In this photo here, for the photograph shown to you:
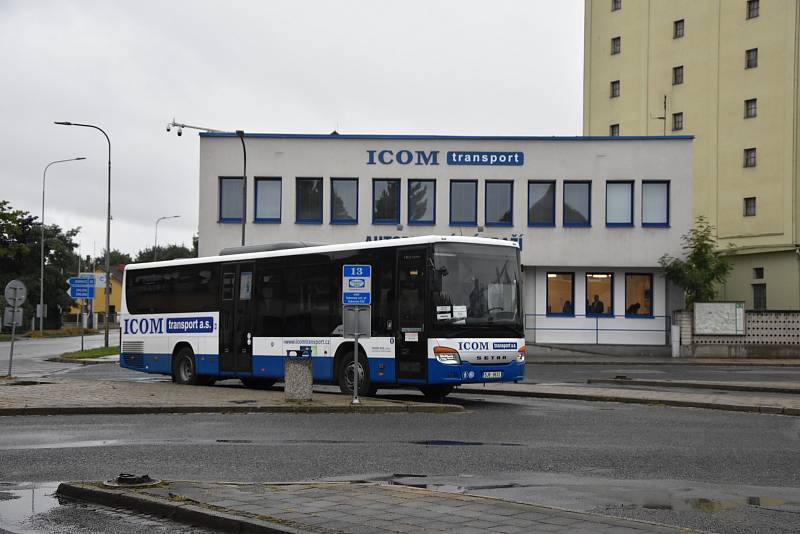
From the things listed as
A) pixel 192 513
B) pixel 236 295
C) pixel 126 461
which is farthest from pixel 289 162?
pixel 192 513

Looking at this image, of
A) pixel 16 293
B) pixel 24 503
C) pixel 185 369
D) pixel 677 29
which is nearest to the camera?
pixel 24 503

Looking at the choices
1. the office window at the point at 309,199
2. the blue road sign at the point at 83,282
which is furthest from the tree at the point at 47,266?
the office window at the point at 309,199

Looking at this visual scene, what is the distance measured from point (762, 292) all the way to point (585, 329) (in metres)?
16.1

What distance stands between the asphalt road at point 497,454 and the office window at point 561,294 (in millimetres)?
28661

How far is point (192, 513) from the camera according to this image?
25.1 ft

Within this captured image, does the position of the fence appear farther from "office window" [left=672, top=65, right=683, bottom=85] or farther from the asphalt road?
the asphalt road

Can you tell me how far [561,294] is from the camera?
46.9m

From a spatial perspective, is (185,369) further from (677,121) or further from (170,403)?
(677,121)

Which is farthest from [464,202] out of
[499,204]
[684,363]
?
[684,363]

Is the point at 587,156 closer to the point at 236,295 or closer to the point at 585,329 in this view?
the point at 585,329

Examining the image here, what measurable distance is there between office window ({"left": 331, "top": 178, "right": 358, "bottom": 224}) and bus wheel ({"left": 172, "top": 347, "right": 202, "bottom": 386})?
21870 mm

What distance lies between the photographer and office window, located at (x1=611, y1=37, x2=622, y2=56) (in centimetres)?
6950

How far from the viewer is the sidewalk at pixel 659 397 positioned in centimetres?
1866

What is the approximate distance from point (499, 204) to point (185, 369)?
23743 mm
